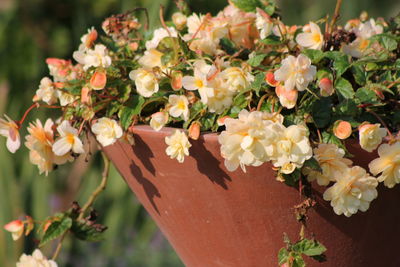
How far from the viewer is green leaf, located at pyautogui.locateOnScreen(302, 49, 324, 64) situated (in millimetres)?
823

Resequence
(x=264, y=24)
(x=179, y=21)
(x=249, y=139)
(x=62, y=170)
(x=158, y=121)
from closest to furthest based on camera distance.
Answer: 1. (x=249, y=139)
2. (x=158, y=121)
3. (x=264, y=24)
4. (x=179, y=21)
5. (x=62, y=170)

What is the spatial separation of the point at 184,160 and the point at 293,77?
17 centimetres

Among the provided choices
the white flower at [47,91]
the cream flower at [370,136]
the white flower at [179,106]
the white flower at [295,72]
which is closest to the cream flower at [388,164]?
the cream flower at [370,136]

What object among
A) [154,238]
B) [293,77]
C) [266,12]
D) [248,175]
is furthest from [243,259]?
[154,238]

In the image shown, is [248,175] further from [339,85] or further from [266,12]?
[266,12]

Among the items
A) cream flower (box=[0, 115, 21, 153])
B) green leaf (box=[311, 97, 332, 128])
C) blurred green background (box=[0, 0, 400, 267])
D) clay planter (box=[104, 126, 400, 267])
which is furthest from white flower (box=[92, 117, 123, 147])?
blurred green background (box=[0, 0, 400, 267])

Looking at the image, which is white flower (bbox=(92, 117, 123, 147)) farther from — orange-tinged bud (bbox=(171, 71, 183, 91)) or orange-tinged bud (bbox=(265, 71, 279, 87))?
orange-tinged bud (bbox=(265, 71, 279, 87))

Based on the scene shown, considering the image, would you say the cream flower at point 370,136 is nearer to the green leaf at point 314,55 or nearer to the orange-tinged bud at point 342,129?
the orange-tinged bud at point 342,129

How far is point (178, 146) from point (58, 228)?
333 millimetres

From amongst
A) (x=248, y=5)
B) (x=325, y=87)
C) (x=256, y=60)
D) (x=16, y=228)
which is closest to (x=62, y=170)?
(x=16, y=228)

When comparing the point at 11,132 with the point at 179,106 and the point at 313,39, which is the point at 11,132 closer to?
the point at 179,106

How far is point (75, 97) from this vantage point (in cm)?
95

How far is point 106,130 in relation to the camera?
836 millimetres

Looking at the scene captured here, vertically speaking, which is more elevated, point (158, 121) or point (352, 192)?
point (158, 121)
